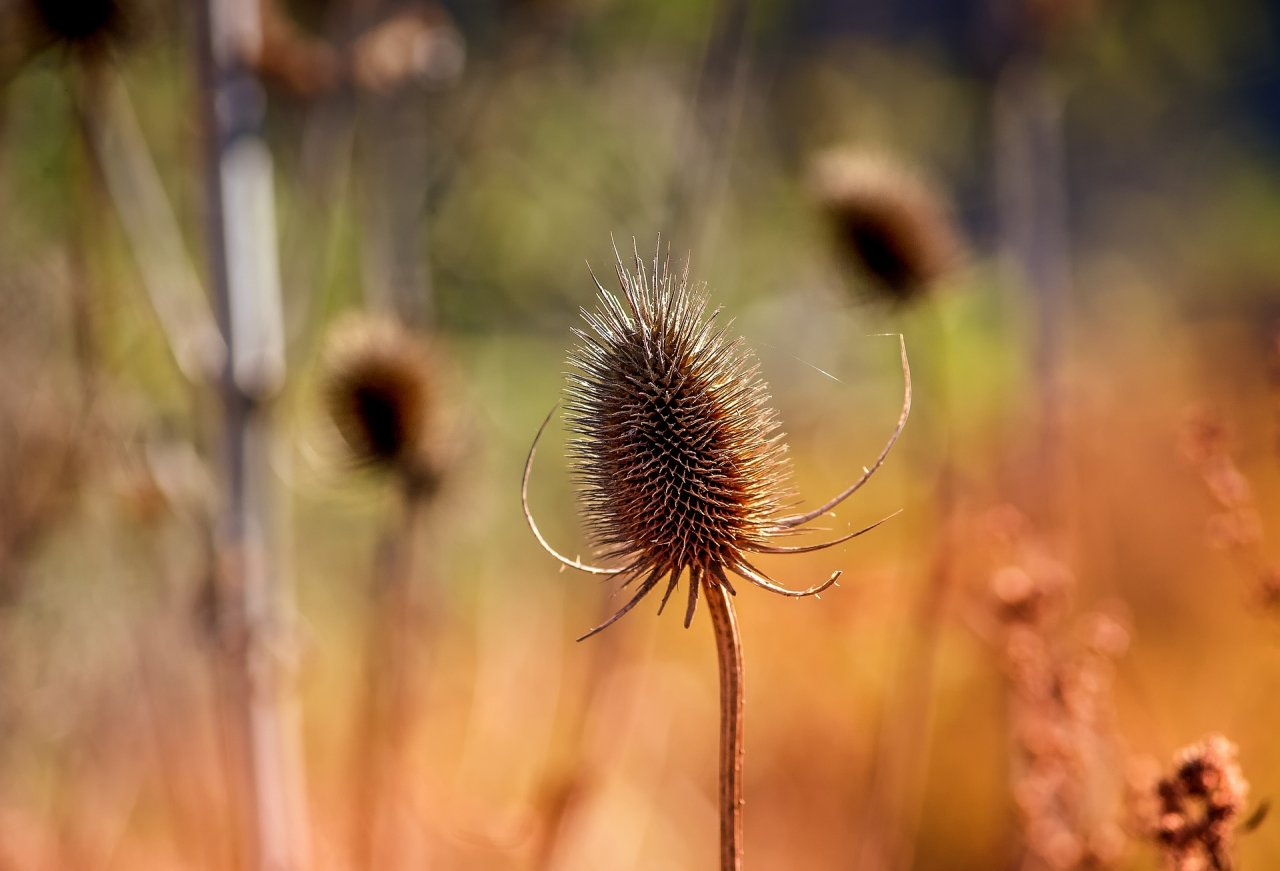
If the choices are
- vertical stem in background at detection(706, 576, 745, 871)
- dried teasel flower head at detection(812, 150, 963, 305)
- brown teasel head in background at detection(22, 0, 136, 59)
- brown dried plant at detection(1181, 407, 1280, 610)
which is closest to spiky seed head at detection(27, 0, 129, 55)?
brown teasel head in background at detection(22, 0, 136, 59)

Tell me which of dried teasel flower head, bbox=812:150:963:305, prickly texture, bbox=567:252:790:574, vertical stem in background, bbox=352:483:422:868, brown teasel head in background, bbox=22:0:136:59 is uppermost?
brown teasel head in background, bbox=22:0:136:59

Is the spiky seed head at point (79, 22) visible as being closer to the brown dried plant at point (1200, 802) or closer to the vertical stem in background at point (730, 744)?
the vertical stem in background at point (730, 744)

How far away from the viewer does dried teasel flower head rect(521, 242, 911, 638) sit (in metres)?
1.05

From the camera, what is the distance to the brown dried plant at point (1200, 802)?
3.39ft

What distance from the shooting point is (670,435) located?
1.11m

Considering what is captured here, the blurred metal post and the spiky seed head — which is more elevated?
the spiky seed head

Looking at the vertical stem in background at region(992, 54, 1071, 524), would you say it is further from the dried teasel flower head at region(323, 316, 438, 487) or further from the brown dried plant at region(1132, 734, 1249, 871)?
the brown dried plant at region(1132, 734, 1249, 871)

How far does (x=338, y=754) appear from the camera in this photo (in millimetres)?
4039

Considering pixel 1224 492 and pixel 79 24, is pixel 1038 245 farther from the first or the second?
pixel 79 24

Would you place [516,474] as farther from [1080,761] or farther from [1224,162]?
[1224,162]

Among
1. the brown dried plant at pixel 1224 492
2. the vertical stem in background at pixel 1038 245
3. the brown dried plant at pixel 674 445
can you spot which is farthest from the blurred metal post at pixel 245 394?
the vertical stem in background at pixel 1038 245

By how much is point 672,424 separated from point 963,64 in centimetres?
832

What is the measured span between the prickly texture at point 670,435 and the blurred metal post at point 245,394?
112 cm

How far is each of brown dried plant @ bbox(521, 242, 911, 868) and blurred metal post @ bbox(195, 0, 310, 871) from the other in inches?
43.6
